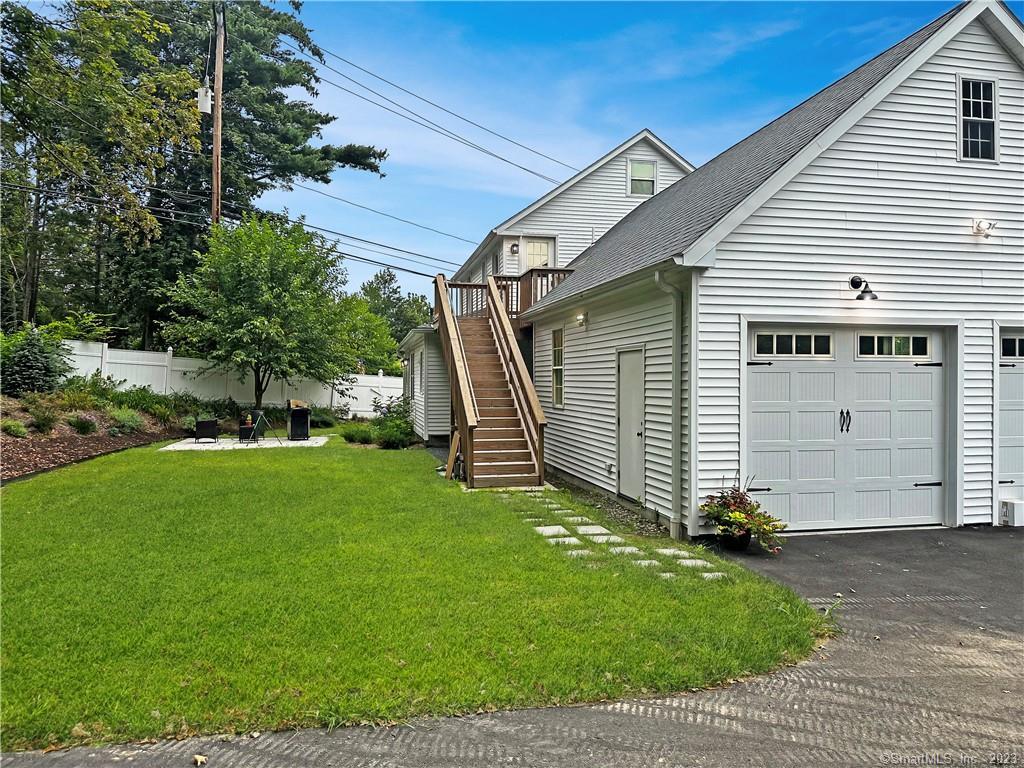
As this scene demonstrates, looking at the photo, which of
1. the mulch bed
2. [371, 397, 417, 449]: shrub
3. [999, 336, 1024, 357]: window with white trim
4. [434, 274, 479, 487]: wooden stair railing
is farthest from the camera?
[371, 397, 417, 449]: shrub

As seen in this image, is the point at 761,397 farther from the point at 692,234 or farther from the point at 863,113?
the point at 863,113

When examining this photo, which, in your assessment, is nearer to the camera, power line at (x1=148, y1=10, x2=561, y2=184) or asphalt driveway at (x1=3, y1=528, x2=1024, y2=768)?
asphalt driveway at (x1=3, y1=528, x2=1024, y2=768)

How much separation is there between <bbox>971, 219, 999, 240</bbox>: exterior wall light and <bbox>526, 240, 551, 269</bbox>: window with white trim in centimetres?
1090

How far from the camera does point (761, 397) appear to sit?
6.61 meters

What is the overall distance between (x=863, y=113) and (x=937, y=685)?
235 inches

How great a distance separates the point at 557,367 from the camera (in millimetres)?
11008

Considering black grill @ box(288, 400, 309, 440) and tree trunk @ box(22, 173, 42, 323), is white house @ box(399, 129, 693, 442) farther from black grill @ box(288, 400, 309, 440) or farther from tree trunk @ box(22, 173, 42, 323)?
tree trunk @ box(22, 173, 42, 323)

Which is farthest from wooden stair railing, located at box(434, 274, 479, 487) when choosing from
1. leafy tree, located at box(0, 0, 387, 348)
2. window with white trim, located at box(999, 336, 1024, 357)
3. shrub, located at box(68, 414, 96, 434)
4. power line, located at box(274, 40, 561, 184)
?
power line, located at box(274, 40, 561, 184)

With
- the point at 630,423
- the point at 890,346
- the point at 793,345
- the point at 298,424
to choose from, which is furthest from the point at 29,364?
the point at 890,346

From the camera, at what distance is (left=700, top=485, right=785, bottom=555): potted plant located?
5.91 metres

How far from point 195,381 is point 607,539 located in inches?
633

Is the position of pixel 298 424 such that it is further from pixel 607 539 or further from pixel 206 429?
pixel 607 539

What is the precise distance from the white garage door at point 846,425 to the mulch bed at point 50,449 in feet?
34.2

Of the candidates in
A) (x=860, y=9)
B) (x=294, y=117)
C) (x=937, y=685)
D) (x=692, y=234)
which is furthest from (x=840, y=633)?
(x=294, y=117)
